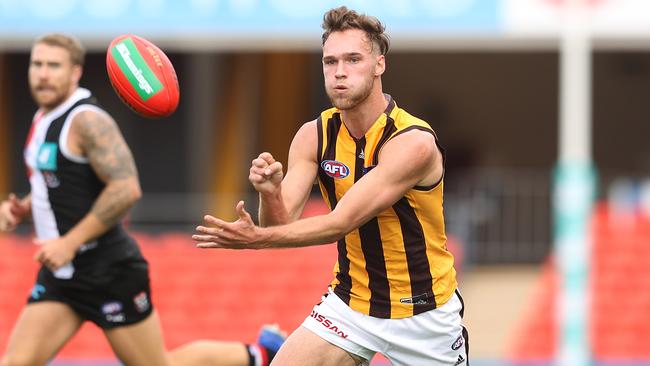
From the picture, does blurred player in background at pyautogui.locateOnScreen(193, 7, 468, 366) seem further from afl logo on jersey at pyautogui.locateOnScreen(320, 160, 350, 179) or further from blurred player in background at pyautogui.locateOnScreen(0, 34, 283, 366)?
blurred player in background at pyautogui.locateOnScreen(0, 34, 283, 366)

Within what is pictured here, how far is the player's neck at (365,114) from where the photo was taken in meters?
5.23

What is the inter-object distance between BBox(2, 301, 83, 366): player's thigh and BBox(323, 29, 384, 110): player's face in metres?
2.01

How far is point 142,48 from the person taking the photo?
5.88m

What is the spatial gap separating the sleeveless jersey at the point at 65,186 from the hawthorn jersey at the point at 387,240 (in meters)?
1.49

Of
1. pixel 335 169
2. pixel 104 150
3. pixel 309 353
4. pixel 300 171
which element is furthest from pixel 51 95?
pixel 309 353

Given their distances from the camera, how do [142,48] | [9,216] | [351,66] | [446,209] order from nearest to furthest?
[351,66] < [142,48] < [9,216] < [446,209]

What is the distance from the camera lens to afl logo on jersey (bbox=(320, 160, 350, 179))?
5.25 metres

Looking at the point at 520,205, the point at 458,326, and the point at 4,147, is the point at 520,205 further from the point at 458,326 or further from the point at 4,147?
the point at 458,326

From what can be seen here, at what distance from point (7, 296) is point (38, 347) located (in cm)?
779

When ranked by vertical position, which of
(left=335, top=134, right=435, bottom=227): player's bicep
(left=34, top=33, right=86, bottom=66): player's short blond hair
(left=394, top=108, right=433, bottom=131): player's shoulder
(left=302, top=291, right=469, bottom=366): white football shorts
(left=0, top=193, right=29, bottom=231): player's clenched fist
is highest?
(left=34, top=33, right=86, bottom=66): player's short blond hair

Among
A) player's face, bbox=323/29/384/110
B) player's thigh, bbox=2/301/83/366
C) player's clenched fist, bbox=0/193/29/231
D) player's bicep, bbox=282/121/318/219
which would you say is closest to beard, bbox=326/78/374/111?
player's face, bbox=323/29/384/110

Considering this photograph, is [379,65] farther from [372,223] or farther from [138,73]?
[138,73]

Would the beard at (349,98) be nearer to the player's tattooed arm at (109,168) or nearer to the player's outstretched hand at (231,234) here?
the player's outstretched hand at (231,234)

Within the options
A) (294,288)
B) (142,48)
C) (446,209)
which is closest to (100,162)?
(142,48)
